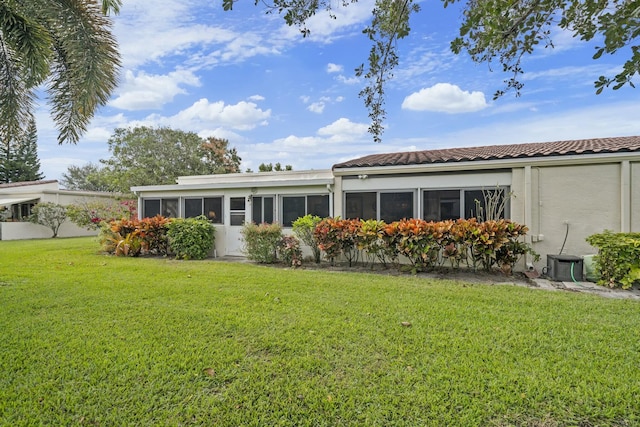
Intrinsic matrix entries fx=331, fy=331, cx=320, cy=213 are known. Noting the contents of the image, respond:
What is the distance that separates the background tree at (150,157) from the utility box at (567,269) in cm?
2732

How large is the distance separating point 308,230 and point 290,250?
2.88 feet

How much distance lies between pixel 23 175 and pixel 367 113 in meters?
54.4

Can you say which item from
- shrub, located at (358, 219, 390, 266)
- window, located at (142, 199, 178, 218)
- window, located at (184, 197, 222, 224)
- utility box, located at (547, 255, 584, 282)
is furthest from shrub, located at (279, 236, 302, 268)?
utility box, located at (547, 255, 584, 282)

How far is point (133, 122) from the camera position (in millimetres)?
28266

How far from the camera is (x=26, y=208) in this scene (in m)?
23.1

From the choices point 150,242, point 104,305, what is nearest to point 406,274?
point 104,305

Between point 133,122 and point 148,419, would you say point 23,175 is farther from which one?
point 148,419

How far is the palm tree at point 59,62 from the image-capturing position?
19.9 feet

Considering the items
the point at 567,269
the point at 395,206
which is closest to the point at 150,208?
the point at 395,206

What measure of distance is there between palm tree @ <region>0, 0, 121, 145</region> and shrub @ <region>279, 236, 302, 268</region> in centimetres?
612

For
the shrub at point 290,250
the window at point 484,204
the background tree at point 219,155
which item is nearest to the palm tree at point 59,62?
the shrub at point 290,250

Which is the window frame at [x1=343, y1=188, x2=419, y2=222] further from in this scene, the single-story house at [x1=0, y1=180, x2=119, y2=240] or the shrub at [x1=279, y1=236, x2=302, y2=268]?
the single-story house at [x1=0, y1=180, x2=119, y2=240]

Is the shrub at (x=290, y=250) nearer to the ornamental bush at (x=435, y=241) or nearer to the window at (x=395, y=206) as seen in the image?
the ornamental bush at (x=435, y=241)

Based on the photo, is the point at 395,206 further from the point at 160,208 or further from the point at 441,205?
the point at 160,208
